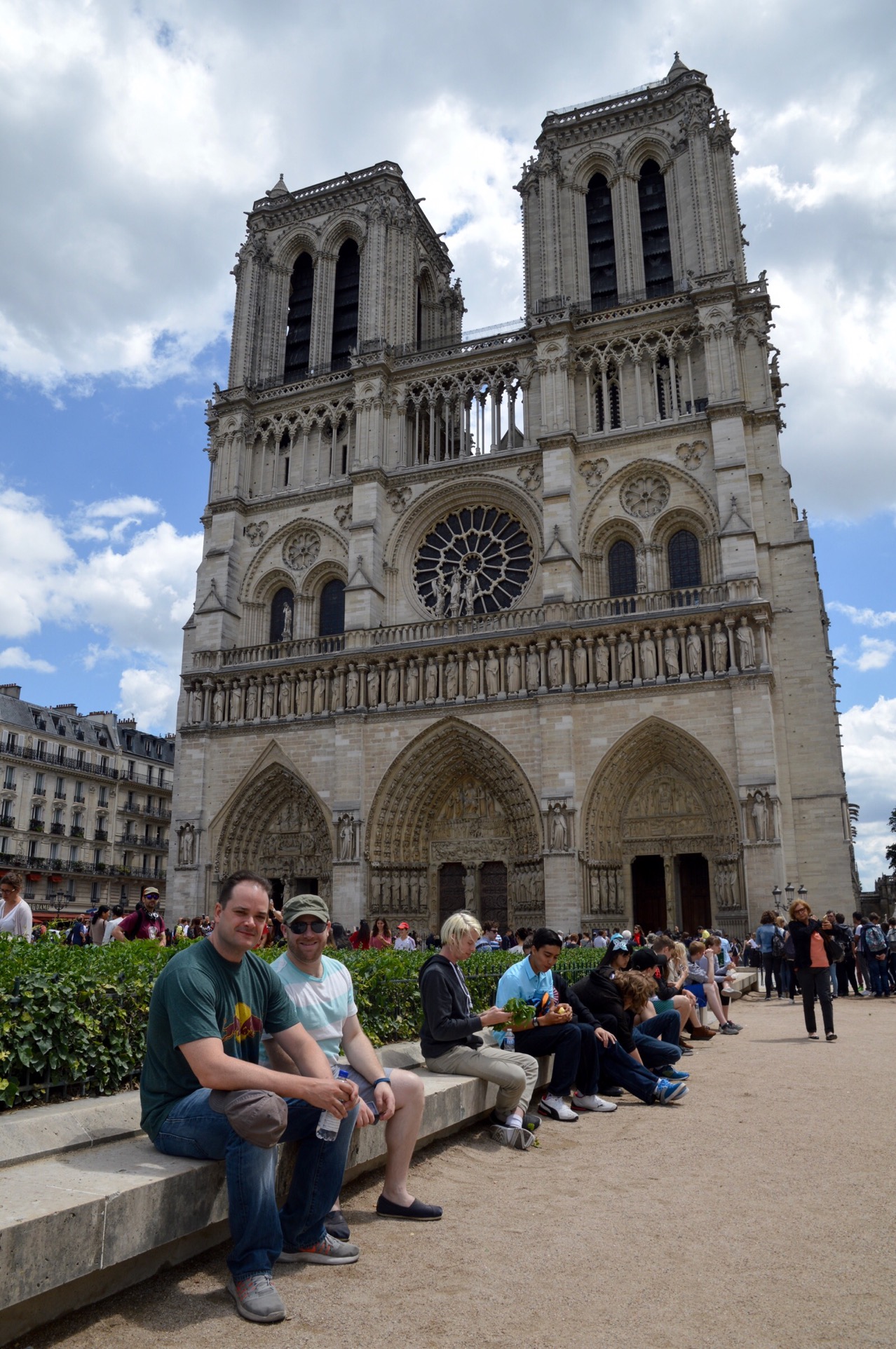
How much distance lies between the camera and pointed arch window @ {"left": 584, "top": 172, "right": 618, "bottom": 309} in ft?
83.6

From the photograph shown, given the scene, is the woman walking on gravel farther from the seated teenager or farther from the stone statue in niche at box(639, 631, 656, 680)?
the stone statue in niche at box(639, 631, 656, 680)

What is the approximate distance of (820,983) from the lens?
9.41m

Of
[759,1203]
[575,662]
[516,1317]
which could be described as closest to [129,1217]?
[516,1317]

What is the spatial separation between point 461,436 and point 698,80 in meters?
11.3

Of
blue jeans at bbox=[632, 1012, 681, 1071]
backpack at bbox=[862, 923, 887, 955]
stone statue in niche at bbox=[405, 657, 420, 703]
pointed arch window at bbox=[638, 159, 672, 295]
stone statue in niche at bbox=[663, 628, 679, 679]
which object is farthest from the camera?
pointed arch window at bbox=[638, 159, 672, 295]

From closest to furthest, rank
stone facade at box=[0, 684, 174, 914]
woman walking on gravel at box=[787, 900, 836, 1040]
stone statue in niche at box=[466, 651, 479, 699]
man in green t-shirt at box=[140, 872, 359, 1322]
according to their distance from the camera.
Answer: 1. man in green t-shirt at box=[140, 872, 359, 1322]
2. woman walking on gravel at box=[787, 900, 836, 1040]
3. stone statue in niche at box=[466, 651, 479, 699]
4. stone facade at box=[0, 684, 174, 914]

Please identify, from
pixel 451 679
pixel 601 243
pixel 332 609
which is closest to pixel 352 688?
pixel 451 679

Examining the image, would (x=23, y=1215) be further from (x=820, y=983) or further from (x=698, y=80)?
(x=698, y=80)

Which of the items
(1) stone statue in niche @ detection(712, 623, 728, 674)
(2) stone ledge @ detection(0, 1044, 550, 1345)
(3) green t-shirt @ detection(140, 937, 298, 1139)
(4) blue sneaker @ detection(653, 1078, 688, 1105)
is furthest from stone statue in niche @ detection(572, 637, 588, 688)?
(3) green t-shirt @ detection(140, 937, 298, 1139)

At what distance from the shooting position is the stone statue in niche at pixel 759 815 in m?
18.3

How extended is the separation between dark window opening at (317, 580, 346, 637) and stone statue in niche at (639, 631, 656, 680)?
27.9 feet

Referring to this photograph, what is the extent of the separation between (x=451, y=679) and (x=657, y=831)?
5.72 m

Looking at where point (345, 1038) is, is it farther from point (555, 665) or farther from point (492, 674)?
point (492, 674)

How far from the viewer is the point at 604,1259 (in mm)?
3426
